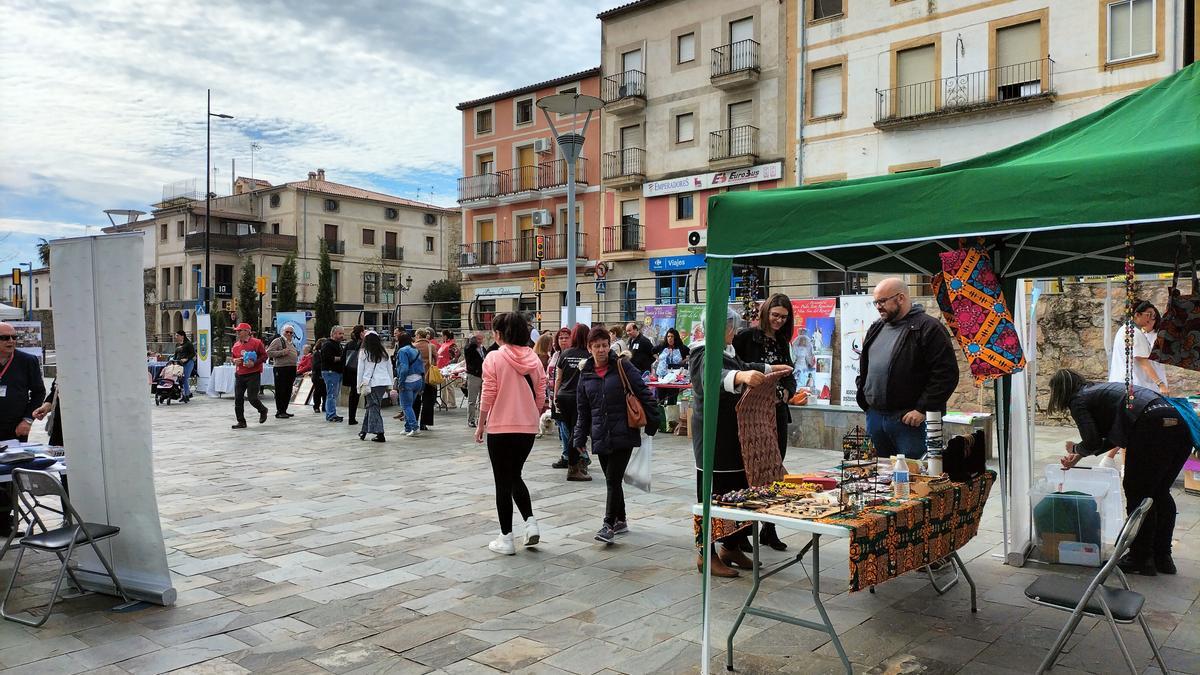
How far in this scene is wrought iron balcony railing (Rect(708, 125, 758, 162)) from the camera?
26500mm

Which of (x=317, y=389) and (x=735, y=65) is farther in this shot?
(x=735, y=65)

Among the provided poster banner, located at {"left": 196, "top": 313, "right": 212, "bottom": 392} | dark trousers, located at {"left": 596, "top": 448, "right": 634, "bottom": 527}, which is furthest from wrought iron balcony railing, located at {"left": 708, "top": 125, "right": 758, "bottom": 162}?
dark trousers, located at {"left": 596, "top": 448, "right": 634, "bottom": 527}

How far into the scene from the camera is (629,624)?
4363 mm

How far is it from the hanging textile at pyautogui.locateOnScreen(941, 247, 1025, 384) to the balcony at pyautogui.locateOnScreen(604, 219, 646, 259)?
2560 centimetres

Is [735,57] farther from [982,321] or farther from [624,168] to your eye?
[982,321]

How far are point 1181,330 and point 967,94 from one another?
19194 mm

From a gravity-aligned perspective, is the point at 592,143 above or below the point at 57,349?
above

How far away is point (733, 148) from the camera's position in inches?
1060

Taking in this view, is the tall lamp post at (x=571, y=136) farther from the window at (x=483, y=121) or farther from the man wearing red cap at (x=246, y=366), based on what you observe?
the window at (x=483, y=121)

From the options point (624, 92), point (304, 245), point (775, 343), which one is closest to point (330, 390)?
point (775, 343)

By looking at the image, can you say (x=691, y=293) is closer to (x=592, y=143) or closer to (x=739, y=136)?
(x=739, y=136)

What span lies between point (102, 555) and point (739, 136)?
80.7 feet

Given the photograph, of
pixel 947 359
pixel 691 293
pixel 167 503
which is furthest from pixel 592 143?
pixel 947 359

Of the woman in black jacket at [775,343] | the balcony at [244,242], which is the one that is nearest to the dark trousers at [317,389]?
the woman in black jacket at [775,343]
